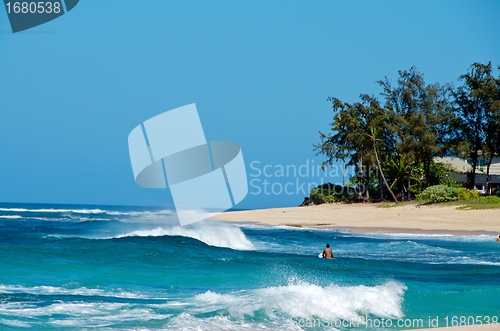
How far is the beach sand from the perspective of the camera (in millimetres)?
36969

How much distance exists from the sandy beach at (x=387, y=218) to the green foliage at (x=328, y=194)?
259cm

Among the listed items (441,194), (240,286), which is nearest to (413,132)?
(441,194)

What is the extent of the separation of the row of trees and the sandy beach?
4.67 m

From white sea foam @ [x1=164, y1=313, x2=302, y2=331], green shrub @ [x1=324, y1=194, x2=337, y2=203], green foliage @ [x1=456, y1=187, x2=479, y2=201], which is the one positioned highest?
green foliage @ [x1=456, y1=187, x2=479, y2=201]

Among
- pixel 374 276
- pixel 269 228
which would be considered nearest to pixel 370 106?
pixel 269 228

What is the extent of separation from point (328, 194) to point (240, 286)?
141 ft

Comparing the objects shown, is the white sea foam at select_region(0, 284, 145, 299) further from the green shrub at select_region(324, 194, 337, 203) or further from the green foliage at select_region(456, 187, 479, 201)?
the green shrub at select_region(324, 194, 337, 203)

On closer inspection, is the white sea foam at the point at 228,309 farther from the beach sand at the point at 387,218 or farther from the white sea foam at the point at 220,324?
the beach sand at the point at 387,218

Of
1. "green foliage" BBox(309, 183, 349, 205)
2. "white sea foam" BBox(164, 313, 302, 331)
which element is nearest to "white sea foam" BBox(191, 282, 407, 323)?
"white sea foam" BBox(164, 313, 302, 331)

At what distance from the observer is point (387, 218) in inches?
1722

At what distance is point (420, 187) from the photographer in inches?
2175

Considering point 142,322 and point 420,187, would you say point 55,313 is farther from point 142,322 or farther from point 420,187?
point 420,187

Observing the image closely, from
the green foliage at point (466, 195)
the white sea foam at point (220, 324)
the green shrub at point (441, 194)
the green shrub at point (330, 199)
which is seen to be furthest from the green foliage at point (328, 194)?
the white sea foam at point (220, 324)

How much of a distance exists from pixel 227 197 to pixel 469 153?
27012 mm
